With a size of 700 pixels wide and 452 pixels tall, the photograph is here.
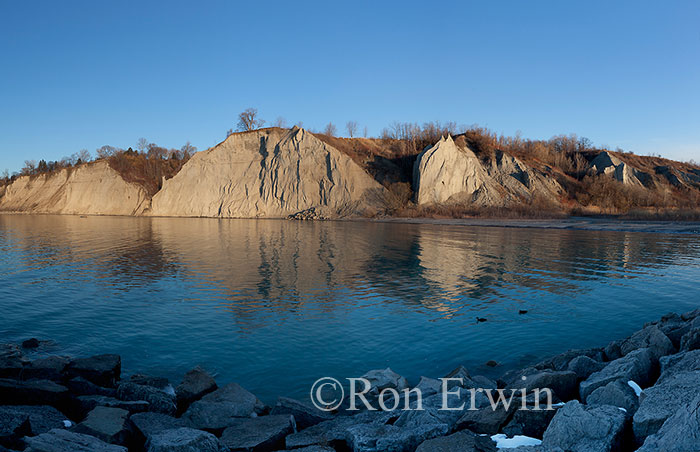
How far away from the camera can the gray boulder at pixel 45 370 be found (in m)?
7.45

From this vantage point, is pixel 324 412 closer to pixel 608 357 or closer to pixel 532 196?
pixel 608 357

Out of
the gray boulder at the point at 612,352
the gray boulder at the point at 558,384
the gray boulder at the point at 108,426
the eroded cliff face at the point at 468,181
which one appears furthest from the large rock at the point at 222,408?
the eroded cliff face at the point at 468,181

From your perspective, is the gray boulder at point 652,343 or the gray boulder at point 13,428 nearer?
the gray boulder at point 13,428

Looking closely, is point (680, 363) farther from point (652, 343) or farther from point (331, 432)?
point (331, 432)

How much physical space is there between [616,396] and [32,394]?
24.9ft

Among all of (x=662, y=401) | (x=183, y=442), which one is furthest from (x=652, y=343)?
(x=183, y=442)

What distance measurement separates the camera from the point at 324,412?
713 cm

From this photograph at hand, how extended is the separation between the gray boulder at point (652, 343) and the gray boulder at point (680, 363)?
1.91 ft

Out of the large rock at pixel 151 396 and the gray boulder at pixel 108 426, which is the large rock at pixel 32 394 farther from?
the gray boulder at pixel 108 426

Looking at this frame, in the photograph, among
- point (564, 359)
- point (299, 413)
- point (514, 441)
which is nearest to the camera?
point (514, 441)

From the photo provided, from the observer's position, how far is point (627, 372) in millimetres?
6102

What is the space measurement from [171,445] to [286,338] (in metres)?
5.96

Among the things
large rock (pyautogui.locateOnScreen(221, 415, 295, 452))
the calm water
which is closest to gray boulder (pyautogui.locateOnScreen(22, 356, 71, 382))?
the calm water

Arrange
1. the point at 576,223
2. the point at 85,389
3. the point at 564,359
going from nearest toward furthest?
the point at 85,389 < the point at 564,359 < the point at 576,223
